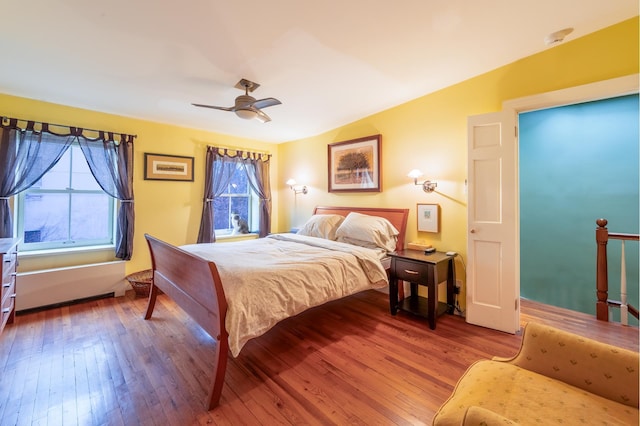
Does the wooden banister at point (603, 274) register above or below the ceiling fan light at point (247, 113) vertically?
below

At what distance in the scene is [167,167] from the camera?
4.05 metres

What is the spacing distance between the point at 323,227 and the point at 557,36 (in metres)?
2.93

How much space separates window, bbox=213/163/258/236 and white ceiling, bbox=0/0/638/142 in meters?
1.86

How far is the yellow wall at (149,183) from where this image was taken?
3.19 m

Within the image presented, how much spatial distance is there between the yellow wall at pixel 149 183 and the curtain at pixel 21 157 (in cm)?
20

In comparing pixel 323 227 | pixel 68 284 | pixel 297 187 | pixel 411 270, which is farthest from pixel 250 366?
pixel 297 187

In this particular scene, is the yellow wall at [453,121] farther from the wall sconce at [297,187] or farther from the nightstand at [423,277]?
the wall sconce at [297,187]

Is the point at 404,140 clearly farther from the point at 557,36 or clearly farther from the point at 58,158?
the point at 58,158

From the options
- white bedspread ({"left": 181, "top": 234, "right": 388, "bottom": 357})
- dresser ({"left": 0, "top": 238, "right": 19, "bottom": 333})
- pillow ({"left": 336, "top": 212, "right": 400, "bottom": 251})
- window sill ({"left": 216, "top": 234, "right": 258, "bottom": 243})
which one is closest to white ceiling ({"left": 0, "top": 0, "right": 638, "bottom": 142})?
pillow ({"left": 336, "top": 212, "right": 400, "bottom": 251})

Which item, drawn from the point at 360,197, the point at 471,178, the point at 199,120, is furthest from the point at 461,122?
the point at 199,120

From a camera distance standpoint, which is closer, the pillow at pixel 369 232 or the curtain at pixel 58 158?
the curtain at pixel 58 158

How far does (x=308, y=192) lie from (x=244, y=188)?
4.07ft

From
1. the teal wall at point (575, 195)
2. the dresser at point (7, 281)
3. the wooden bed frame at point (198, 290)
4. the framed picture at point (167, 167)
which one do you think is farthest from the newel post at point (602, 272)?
the dresser at point (7, 281)

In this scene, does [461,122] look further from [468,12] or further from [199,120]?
[199,120]
